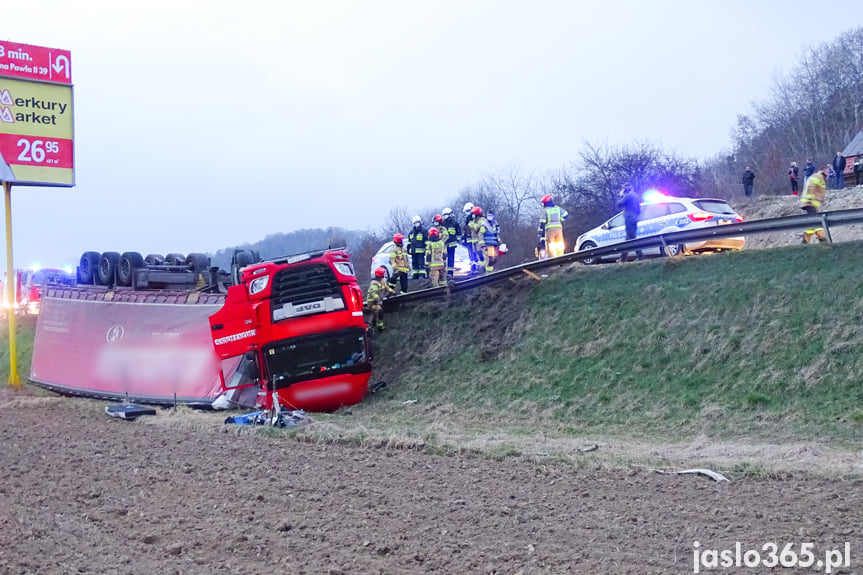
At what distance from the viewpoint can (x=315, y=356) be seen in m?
14.5

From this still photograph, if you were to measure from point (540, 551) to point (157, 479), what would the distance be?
464cm

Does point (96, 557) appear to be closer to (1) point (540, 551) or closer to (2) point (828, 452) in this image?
(1) point (540, 551)

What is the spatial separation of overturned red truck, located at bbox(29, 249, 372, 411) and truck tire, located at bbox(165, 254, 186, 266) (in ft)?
5.40

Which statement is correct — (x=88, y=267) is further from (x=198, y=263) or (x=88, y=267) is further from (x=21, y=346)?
(x=21, y=346)

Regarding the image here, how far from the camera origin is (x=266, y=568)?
18.2 ft

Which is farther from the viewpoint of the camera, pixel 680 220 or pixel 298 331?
pixel 680 220

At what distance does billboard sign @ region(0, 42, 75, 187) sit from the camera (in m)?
20.3

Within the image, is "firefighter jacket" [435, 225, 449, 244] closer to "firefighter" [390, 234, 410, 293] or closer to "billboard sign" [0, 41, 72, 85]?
"firefighter" [390, 234, 410, 293]

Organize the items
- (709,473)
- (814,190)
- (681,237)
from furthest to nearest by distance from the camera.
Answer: (814,190)
(681,237)
(709,473)

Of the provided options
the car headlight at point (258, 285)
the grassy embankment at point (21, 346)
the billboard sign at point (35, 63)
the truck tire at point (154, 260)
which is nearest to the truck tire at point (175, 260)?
the truck tire at point (154, 260)

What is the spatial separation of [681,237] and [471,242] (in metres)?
5.49

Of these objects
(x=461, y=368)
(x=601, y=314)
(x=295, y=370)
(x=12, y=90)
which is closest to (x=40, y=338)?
(x=12, y=90)

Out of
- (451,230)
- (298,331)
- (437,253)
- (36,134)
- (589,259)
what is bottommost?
(298,331)

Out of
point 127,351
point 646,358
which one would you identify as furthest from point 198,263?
point 646,358
